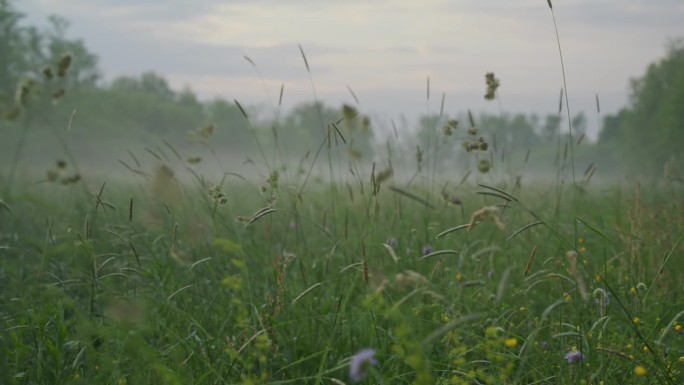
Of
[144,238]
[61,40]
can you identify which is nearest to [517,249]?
[144,238]

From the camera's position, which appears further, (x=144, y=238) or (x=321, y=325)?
(x=144, y=238)

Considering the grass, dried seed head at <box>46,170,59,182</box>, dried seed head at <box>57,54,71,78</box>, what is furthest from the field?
dried seed head at <box>57,54,71,78</box>

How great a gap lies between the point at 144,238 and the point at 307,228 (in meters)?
1.73

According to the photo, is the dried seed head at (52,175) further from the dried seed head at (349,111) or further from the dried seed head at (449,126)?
Answer: the dried seed head at (449,126)

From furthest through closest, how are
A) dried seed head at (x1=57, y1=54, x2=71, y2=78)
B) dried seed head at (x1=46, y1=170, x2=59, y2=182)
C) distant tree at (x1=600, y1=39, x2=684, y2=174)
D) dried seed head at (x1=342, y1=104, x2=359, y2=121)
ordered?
distant tree at (x1=600, y1=39, x2=684, y2=174), dried seed head at (x1=46, y1=170, x2=59, y2=182), dried seed head at (x1=57, y1=54, x2=71, y2=78), dried seed head at (x1=342, y1=104, x2=359, y2=121)

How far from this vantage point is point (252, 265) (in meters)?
3.29

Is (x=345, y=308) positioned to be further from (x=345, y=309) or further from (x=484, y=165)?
(x=484, y=165)

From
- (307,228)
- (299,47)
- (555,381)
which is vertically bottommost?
(307,228)

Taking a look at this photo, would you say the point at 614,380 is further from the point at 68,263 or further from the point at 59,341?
the point at 68,263

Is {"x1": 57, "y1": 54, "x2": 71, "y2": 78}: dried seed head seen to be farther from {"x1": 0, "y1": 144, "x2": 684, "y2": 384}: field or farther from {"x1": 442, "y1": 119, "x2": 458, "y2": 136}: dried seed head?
{"x1": 442, "y1": 119, "x2": 458, "y2": 136}: dried seed head

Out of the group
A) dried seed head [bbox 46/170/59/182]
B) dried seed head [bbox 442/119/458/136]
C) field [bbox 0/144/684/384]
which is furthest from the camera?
dried seed head [bbox 46/170/59/182]

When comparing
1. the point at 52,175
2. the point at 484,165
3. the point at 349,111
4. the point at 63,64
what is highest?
the point at 63,64

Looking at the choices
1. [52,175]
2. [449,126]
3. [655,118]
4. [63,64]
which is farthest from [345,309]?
[655,118]

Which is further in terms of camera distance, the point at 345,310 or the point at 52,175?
the point at 52,175
